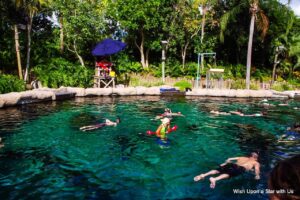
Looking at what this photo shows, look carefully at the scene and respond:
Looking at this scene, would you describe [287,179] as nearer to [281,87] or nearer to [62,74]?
[62,74]

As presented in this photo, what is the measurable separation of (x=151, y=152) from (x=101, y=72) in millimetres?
16173

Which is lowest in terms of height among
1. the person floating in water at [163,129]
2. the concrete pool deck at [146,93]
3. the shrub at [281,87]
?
the person floating in water at [163,129]

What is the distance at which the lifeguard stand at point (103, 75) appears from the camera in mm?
23156

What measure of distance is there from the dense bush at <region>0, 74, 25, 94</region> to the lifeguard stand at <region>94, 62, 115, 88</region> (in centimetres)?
646

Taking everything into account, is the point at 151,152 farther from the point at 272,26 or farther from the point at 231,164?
the point at 272,26

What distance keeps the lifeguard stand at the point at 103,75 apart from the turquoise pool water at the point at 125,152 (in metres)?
7.94

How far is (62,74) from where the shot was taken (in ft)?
71.2

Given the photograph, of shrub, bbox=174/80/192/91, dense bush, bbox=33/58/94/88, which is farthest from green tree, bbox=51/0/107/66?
shrub, bbox=174/80/192/91

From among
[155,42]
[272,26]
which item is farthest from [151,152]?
[272,26]

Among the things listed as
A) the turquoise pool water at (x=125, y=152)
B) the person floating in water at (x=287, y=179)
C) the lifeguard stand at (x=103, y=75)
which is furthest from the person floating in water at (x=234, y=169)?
the lifeguard stand at (x=103, y=75)

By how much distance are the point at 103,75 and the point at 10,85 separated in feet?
25.5

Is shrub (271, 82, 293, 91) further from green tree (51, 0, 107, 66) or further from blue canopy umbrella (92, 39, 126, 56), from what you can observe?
green tree (51, 0, 107, 66)

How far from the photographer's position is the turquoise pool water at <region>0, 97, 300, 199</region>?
20.2ft

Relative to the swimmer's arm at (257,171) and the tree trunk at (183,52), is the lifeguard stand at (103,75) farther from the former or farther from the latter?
the swimmer's arm at (257,171)
